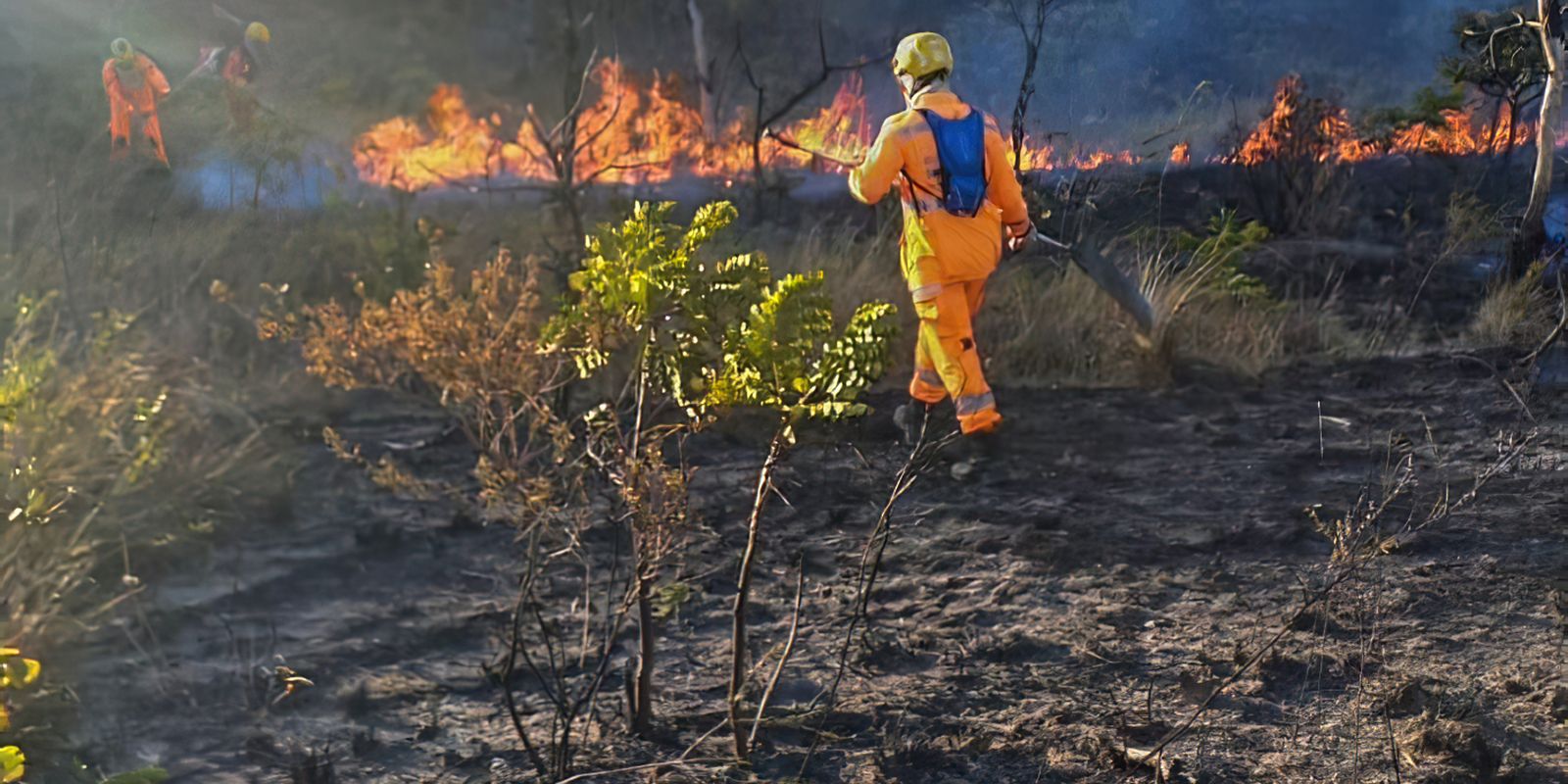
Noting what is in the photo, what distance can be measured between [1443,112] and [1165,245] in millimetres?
1074

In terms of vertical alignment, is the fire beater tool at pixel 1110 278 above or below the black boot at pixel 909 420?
above

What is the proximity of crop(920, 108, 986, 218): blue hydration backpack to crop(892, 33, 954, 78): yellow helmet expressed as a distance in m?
0.13

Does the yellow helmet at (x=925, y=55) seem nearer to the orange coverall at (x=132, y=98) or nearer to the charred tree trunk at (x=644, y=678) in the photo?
the charred tree trunk at (x=644, y=678)

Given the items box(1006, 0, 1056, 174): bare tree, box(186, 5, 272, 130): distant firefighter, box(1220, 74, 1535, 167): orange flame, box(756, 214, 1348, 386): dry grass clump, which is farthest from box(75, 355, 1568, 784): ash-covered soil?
box(186, 5, 272, 130): distant firefighter

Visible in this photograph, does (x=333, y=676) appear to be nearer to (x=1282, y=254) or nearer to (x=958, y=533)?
(x=958, y=533)

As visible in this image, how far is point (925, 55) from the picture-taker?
4.62 m

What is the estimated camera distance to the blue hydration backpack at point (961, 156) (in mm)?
4633

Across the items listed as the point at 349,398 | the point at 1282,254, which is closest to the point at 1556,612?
the point at 1282,254

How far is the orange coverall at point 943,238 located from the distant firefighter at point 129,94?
10.9 feet

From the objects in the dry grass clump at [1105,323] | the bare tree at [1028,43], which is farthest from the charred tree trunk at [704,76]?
the bare tree at [1028,43]

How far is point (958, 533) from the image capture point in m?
4.80

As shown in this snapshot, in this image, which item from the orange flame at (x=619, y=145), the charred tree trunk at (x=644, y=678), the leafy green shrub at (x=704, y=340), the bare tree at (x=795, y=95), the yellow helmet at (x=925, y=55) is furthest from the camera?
the bare tree at (x=795, y=95)

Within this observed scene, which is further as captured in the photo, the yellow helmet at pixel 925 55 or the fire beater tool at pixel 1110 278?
the fire beater tool at pixel 1110 278

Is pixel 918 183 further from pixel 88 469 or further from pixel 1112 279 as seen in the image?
Result: pixel 88 469
